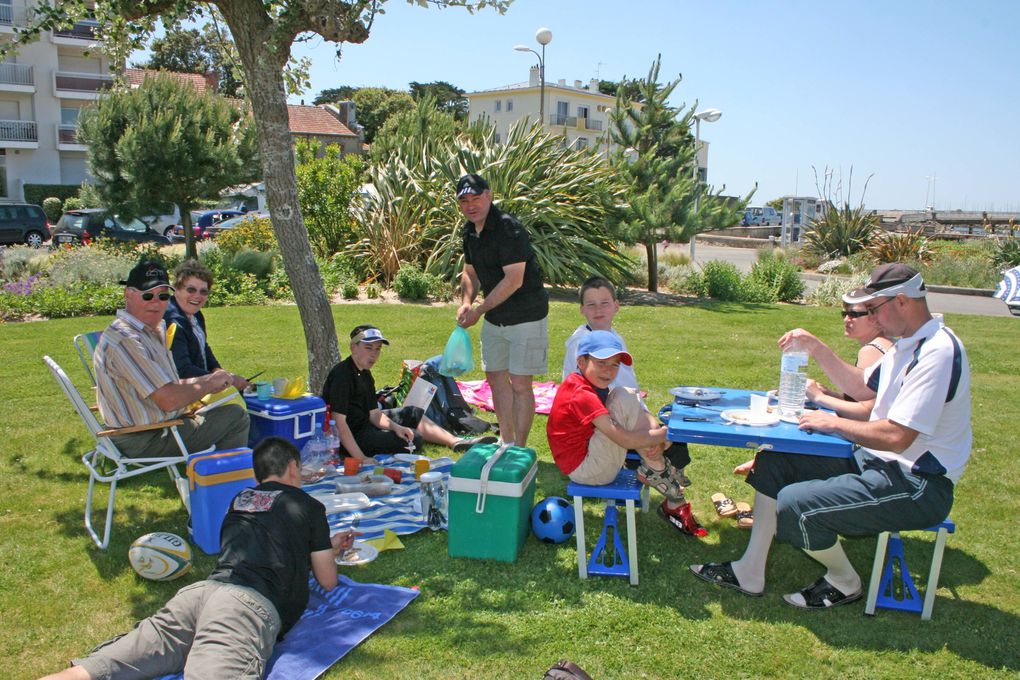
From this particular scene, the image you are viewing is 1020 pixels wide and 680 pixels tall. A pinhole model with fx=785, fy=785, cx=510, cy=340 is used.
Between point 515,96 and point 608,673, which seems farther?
point 515,96

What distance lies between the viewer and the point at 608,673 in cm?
329

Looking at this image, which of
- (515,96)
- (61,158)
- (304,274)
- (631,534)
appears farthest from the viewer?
(515,96)

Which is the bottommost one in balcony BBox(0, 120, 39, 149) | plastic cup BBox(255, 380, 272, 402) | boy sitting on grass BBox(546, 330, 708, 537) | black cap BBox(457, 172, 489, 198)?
plastic cup BBox(255, 380, 272, 402)

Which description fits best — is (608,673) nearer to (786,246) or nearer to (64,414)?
(64,414)

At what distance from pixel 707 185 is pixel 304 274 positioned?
34.9 feet

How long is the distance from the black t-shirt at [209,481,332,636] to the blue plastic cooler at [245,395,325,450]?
2.22m

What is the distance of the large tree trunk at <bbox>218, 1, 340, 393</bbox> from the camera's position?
599 cm

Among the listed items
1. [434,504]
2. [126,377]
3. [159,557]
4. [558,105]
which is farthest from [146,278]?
[558,105]

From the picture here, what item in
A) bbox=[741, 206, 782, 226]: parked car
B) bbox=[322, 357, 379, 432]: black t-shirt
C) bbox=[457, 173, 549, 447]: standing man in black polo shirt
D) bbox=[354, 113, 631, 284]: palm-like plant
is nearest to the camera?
bbox=[457, 173, 549, 447]: standing man in black polo shirt

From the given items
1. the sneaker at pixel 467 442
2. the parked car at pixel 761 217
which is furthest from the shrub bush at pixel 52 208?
the parked car at pixel 761 217

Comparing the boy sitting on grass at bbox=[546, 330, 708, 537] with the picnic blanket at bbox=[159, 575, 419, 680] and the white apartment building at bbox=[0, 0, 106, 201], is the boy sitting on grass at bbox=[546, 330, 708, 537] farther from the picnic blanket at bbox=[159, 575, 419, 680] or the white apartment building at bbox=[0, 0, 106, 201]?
the white apartment building at bbox=[0, 0, 106, 201]

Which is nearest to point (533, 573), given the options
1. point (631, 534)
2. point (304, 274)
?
point (631, 534)

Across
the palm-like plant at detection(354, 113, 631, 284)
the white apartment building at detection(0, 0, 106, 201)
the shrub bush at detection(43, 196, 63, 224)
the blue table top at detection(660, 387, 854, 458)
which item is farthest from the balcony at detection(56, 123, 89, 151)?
the blue table top at detection(660, 387, 854, 458)

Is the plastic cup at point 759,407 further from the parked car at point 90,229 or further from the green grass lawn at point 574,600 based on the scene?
the parked car at point 90,229
